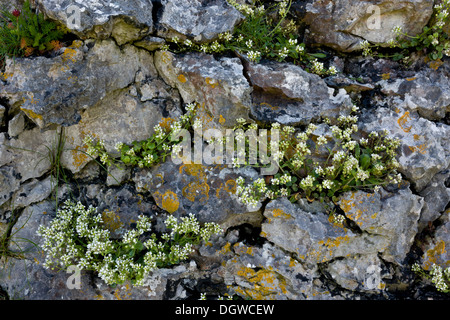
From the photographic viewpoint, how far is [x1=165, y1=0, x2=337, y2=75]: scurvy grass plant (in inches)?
180

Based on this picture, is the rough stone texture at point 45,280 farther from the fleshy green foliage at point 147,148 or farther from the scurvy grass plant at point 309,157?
the scurvy grass plant at point 309,157

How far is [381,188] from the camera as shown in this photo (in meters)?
4.34


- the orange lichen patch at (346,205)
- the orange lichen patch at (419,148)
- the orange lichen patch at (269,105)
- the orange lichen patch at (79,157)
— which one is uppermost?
the orange lichen patch at (269,105)

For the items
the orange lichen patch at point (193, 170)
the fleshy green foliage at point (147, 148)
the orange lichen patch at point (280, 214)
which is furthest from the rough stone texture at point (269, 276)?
the fleshy green foliage at point (147, 148)

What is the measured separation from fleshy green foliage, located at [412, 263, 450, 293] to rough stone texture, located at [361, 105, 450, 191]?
1.06 meters

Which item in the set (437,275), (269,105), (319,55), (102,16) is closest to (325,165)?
(269,105)

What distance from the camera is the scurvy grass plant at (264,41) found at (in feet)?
15.0

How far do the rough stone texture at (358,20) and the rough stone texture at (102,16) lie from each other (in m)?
2.52

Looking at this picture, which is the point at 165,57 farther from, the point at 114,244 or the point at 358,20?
the point at 358,20

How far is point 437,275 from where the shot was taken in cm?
421

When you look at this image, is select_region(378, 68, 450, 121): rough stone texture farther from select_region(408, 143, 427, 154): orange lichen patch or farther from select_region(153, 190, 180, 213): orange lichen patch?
select_region(153, 190, 180, 213): orange lichen patch

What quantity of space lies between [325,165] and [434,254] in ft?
6.17

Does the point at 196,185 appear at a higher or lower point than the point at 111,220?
higher

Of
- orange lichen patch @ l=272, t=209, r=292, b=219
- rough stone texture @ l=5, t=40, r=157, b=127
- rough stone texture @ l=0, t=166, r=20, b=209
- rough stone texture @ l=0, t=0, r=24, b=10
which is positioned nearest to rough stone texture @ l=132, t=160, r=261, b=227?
orange lichen patch @ l=272, t=209, r=292, b=219
